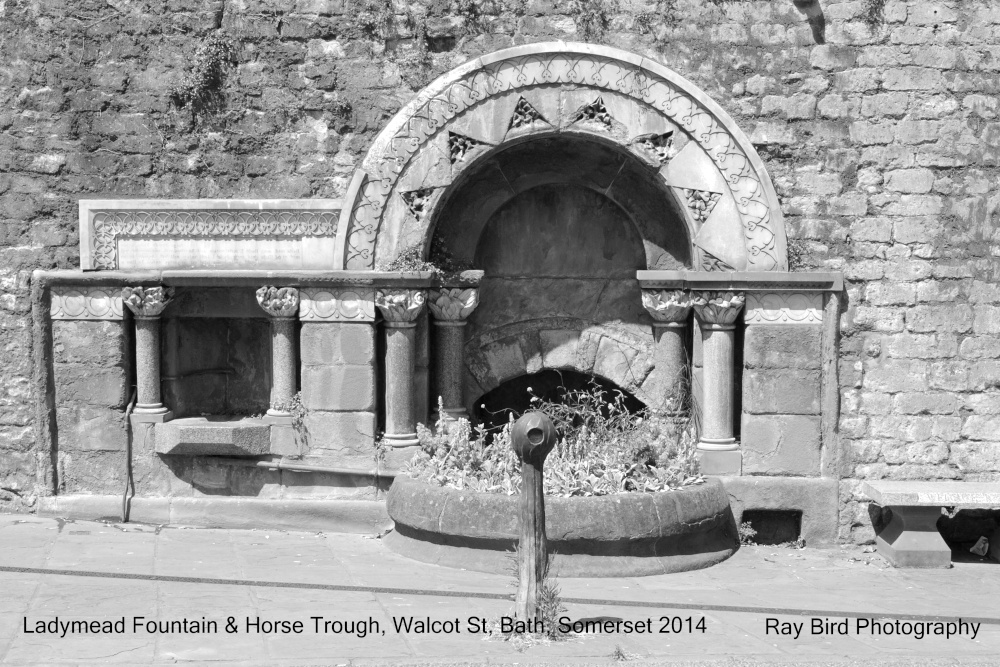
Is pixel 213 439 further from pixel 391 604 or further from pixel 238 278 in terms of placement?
pixel 391 604

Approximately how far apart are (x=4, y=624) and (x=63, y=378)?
2846 mm

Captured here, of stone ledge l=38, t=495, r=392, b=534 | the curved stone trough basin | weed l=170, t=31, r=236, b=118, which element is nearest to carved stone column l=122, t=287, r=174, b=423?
stone ledge l=38, t=495, r=392, b=534

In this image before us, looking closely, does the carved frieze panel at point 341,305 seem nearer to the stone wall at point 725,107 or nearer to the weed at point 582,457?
the stone wall at point 725,107

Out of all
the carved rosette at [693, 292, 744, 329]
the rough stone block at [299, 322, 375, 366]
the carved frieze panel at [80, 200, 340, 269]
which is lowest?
the rough stone block at [299, 322, 375, 366]

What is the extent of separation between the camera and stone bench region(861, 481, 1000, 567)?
7.13 m

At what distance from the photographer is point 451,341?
799 centimetres

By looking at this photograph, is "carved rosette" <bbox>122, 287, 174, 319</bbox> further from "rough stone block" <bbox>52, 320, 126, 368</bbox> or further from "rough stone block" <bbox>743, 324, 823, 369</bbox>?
"rough stone block" <bbox>743, 324, 823, 369</bbox>

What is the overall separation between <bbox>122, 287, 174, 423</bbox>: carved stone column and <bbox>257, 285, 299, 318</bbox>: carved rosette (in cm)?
69

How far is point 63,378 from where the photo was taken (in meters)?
7.76

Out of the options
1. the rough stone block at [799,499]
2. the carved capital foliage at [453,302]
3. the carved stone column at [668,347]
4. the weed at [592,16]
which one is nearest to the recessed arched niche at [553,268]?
the carved stone column at [668,347]

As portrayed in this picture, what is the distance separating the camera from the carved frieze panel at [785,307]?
24.8 feet

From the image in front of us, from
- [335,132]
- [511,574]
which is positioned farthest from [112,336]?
[511,574]

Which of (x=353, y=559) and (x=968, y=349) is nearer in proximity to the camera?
(x=353, y=559)

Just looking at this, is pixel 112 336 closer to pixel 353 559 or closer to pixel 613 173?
pixel 353 559
